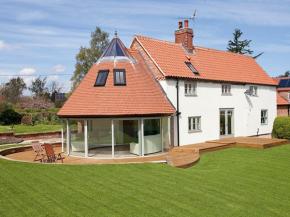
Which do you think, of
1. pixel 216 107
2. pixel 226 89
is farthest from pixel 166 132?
pixel 226 89

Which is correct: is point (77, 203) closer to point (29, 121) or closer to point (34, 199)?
point (34, 199)

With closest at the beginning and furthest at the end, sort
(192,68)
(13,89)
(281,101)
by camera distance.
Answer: (192,68)
(281,101)
(13,89)

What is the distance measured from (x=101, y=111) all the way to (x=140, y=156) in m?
3.25

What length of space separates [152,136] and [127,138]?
150cm

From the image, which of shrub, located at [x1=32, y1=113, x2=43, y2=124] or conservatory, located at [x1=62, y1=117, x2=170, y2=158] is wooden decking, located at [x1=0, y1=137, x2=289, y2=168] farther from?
shrub, located at [x1=32, y1=113, x2=43, y2=124]

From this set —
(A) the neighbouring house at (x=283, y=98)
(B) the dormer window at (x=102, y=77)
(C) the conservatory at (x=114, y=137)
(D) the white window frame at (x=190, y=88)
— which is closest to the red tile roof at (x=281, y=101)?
(A) the neighbouring house at (x=283, y=98)

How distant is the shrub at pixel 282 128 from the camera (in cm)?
2811

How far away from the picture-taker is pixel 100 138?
20.0 metres

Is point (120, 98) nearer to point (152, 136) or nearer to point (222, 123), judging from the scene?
point (152, 136)

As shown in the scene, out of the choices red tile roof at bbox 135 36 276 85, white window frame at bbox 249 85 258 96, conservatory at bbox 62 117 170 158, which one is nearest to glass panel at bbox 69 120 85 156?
conservatory at bbox 62 117 170 158

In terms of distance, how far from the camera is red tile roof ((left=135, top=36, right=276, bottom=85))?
24469mm

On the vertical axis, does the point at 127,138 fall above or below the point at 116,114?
below

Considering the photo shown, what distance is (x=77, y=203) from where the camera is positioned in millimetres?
→ 10531

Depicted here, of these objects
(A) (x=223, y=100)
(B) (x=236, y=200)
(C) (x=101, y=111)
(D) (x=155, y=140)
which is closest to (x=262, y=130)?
(A) (x=223, y=100)
